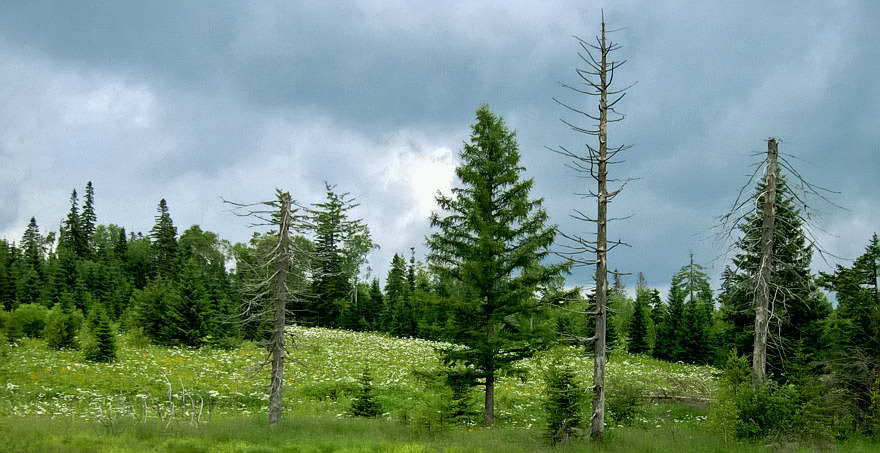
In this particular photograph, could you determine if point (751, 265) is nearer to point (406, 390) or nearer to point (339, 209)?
point (406, 390)

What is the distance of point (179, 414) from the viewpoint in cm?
2028

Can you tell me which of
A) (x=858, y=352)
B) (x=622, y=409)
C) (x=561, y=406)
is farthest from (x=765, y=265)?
(x=561, y=406)

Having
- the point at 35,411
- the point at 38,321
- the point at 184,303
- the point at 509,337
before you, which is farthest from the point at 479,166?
the point at 38,321

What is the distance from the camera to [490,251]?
1708cm

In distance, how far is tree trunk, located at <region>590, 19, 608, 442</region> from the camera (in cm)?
1348

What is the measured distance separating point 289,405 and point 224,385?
4.44 m

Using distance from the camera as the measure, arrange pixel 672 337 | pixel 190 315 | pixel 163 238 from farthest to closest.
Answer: pixel 163 238 < pixel 672 337 < pixel 190 315

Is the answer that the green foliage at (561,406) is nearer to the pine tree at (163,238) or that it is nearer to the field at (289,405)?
the field at (289,405)

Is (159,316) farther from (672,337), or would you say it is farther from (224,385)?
(672,337)

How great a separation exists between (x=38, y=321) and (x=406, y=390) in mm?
28979

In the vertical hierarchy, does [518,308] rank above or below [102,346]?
above

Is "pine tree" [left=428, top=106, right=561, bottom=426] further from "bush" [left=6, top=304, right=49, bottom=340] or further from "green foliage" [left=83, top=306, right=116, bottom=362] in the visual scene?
"bush" [left=6, top=304, right=49, bottom=340]

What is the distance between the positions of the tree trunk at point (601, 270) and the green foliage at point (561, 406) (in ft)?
1.44

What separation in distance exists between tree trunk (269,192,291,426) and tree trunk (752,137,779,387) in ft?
49.6
